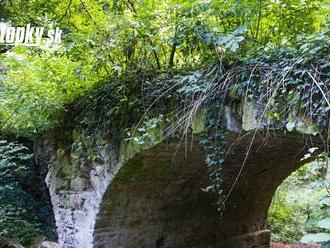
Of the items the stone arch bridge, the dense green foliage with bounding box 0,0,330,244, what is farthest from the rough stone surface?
the dense green foliage with bounding box 0,0,330,244

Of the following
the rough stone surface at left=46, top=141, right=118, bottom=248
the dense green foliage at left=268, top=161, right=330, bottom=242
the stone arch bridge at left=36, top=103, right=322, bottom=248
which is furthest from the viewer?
the dense green foliage at left=268, top=161, right=330, bottom=242

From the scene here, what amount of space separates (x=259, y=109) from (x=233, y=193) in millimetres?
3184

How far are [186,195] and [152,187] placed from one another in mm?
789

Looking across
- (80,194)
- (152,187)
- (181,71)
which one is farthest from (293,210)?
(181,71)

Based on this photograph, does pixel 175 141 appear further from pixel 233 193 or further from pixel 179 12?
pixel 233 193

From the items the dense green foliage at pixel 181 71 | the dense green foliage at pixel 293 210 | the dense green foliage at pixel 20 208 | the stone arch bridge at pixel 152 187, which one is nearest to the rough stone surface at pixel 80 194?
the stone arch bridge at pixel 152 187

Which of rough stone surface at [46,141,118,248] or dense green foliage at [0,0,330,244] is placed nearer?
dense green foliage at [0,0,330,244]

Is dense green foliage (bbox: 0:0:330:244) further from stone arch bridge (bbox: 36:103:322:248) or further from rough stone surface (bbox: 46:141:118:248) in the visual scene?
rough stone surface (bbox: 46:141:118:248)

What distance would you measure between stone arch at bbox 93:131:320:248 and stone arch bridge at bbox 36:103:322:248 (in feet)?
0.04

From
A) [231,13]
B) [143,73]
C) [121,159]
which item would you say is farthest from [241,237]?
[231,13]

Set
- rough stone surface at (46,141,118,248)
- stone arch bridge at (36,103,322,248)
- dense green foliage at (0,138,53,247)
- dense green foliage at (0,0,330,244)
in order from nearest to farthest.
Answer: dense green foliage at (0,0,330,244) → stone arch bridge at (36,103,322,248) → rough stone surface at (46,141,118,248) → dense green foliage at (0,138,53,247)

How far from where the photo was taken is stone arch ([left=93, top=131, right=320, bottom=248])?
4.03 meters

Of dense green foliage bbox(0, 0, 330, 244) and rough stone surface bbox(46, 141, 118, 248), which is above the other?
dense green foliage bbox(0, 0, 330, 244)

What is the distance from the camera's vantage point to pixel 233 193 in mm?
5840
